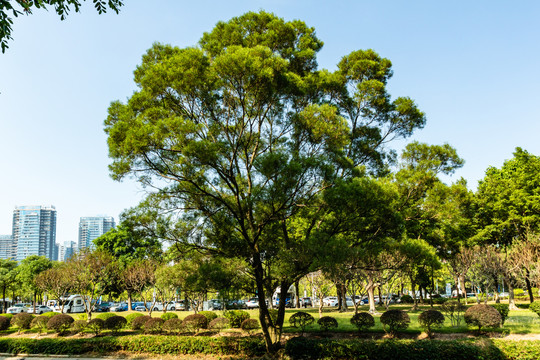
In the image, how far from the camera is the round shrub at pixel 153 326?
52.6 feet

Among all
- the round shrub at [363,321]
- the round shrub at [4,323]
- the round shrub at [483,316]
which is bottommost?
the round shrub at [4,323]

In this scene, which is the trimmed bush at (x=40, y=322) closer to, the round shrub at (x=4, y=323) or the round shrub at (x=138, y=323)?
the round shrub at (x=4, y=323)

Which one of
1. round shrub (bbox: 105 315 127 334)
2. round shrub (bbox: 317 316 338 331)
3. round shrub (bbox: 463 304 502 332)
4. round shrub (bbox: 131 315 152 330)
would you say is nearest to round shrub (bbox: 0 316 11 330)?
round shrub (bbox: 105 315 127 334)

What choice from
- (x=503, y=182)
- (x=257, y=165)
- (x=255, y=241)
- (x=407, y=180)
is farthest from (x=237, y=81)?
(x=503, y=182)

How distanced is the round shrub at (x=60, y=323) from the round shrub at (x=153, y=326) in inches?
168

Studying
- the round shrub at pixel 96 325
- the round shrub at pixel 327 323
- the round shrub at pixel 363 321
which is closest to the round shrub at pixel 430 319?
the round shrub at pixel 363 321

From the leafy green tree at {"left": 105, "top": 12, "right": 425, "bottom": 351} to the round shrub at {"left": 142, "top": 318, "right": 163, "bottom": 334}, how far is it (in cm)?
704

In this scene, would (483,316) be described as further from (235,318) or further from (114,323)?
(114,323)

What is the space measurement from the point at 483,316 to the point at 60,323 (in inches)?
725

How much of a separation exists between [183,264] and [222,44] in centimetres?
710

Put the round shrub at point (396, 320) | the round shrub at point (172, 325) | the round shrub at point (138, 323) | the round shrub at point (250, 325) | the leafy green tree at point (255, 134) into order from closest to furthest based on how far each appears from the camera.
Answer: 1. the leafy green tree at point (255, 134)
2. the round shrub at point (396, 320)
3. the round shrub at point (250, 325)
4. the round shrub at point (172, 325)
5. the round shrub at point (138, 323)

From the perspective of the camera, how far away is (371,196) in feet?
31.2

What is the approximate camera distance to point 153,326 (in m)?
16.0

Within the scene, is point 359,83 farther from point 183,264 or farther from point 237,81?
point 183,264
